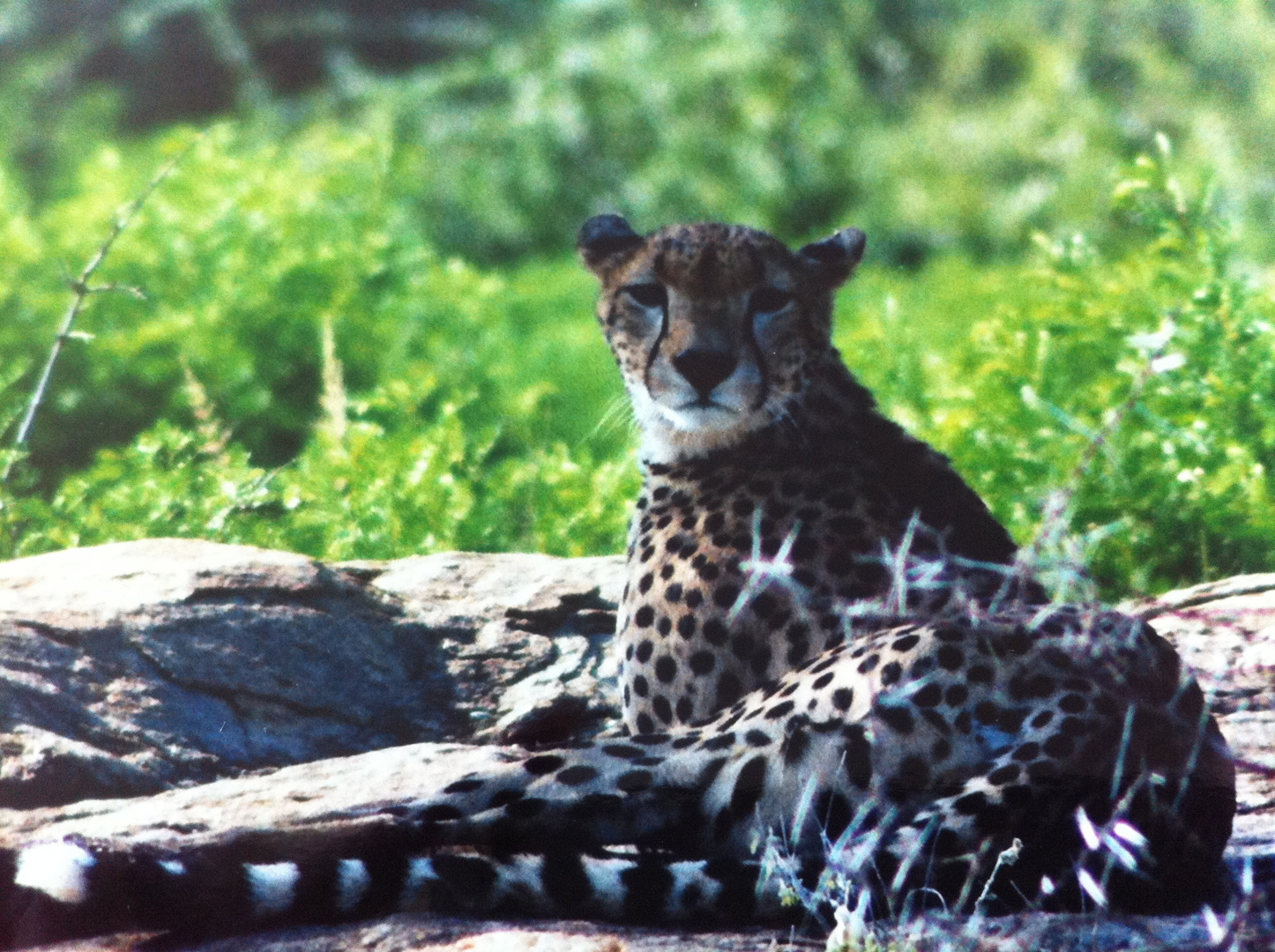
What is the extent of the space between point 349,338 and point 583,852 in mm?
4309

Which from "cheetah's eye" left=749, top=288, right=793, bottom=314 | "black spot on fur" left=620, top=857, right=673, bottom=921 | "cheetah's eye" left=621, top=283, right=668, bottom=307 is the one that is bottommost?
"black spot on fur" left=620, top=857, right=673, bottom=921

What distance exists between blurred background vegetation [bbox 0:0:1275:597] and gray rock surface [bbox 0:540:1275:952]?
50cm

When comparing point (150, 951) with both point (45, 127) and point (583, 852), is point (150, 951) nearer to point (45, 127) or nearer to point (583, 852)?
point (583, 852)

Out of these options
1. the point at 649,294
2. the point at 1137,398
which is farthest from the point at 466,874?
the point at 1137,398

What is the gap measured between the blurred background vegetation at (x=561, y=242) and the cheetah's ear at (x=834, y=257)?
1.96 ft

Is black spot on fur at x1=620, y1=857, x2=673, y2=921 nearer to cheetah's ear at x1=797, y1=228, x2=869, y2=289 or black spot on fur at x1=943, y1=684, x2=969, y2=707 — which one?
black spot on fur at x1=943, y1=684, x2=969, y2=707

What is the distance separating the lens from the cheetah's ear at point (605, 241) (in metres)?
3.88

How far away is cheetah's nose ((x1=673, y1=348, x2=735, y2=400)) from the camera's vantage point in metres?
3.53

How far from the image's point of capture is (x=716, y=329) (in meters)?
3.56

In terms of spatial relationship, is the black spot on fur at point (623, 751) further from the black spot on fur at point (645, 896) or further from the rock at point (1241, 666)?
the rock at point (1241, 666)

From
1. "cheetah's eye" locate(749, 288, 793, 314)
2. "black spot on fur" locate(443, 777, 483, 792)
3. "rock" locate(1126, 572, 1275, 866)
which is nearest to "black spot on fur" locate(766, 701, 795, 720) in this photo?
"black spot on fur" locate(443, 777, 483, 792)

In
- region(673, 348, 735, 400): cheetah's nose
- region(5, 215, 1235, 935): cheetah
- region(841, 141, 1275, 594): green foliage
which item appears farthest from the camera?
region(841, 141, 1275, 594): green foliage

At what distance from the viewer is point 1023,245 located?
1202cm

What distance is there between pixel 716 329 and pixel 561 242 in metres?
9.45
